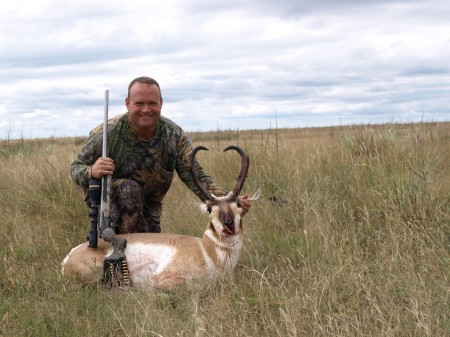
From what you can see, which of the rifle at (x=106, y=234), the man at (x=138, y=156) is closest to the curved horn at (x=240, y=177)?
the man at (x=138, y=156)

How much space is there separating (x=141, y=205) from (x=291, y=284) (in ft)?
6.42

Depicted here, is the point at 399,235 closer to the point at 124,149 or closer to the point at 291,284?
the point at 291,284

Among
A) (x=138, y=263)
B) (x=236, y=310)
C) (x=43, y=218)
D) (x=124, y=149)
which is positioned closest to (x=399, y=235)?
(x=236, y=310)

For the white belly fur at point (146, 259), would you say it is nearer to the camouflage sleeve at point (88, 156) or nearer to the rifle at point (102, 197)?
the rifle at point (102, 197)

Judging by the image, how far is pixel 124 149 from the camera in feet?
19.4

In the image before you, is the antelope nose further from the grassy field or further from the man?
the man

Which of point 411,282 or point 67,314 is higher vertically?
point 411,282

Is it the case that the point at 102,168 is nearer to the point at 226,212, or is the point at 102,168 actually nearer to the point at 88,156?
the point at 88,156

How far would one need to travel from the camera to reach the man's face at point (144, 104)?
5.56 meters

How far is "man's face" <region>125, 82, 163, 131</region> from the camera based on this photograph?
556cm

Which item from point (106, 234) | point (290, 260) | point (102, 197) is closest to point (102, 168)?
point (102, 197)

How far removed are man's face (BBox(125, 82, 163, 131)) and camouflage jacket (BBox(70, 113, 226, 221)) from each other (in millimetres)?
311

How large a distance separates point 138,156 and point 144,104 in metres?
0.63

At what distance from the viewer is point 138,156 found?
236 inches
